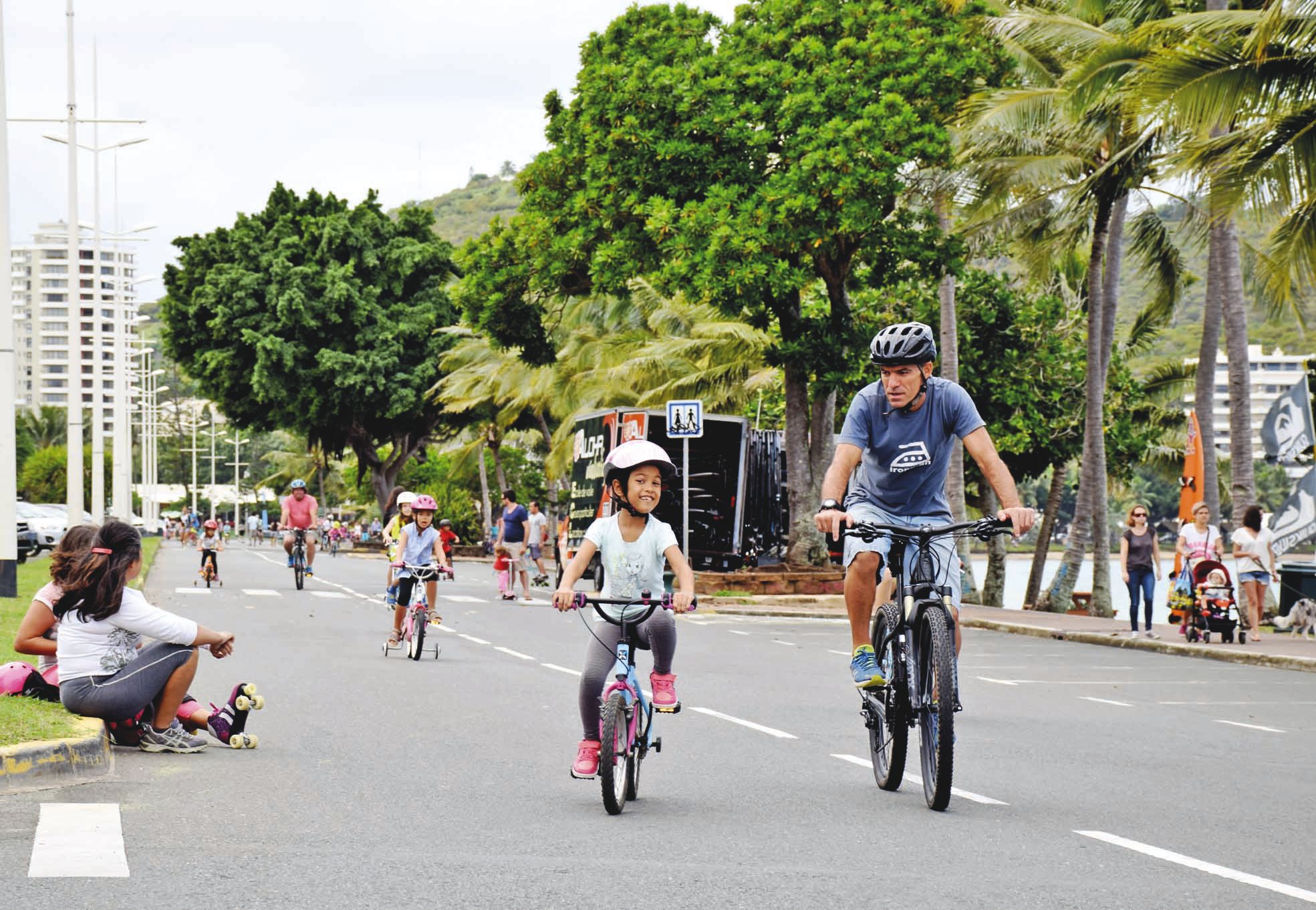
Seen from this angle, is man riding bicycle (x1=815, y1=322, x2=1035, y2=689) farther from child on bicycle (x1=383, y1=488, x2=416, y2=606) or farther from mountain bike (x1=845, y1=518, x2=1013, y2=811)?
child on bicycle (x1=383, y1=488, x2=416, y2=606)

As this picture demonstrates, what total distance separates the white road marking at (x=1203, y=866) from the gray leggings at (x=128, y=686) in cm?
467

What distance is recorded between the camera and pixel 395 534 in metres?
18.8

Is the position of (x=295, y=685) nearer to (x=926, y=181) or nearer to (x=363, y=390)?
(x=926, y=181)

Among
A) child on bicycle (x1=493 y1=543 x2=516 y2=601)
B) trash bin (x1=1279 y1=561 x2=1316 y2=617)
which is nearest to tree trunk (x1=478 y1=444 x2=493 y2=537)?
child on bicycle (x1=493 y1=543 x2=516 y2=601)

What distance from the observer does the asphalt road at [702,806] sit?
586 cm

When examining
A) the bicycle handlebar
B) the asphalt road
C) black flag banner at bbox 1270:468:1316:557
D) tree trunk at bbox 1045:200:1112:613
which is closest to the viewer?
the asphalt road

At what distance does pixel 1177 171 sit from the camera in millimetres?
19266

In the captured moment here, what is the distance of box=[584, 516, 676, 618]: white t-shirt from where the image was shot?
7.53 metres

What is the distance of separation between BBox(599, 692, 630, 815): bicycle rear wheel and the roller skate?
272cm

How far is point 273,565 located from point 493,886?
135ft

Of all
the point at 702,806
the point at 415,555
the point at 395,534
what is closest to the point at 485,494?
the point at 395,534

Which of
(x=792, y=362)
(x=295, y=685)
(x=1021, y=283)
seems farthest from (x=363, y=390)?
(x=295, y=685)

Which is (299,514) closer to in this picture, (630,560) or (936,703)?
(630,560)

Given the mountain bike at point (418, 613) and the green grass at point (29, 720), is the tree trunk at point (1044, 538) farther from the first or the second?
the green grass at point (29, 720)
